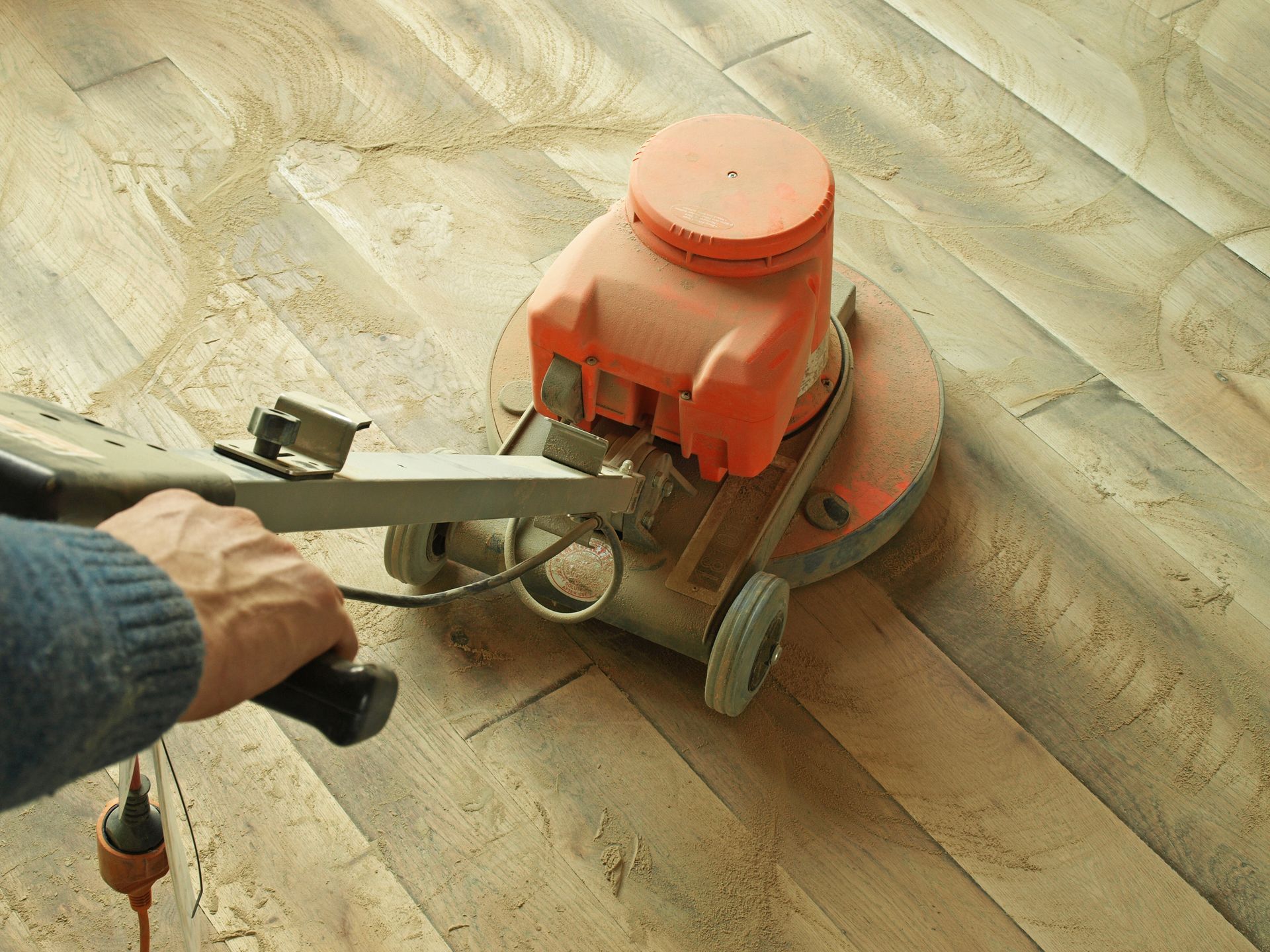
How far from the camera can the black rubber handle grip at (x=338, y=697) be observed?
20.5 inches

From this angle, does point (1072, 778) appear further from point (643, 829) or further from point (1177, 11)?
point (1177, 11)

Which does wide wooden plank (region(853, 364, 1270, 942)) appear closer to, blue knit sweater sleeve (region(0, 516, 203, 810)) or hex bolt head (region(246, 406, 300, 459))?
hex bolt head (region(246, 406, 300, 459))

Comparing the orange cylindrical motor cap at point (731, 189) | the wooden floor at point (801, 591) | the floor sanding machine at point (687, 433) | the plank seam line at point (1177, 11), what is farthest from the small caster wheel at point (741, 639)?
the plank seam line at point (1177, 11)

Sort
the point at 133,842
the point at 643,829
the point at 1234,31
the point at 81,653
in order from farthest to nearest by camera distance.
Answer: the point at 1234,31, the point at 643,829, the point at 133,842, the point at 81,653

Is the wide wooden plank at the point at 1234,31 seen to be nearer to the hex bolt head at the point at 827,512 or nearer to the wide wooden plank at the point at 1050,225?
the wide wooden plank at the point at 1050,225

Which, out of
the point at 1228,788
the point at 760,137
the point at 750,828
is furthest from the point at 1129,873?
the point at 760,137

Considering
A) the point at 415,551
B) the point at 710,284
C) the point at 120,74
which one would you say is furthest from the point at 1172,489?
the point at 120,74

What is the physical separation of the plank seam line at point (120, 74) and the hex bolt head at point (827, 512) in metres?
1.41

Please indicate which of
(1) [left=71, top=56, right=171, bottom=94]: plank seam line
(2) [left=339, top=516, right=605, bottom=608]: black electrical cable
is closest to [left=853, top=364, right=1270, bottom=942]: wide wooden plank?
(2) [left=339, top=516, right=605, bottom=608]: black electrical cable

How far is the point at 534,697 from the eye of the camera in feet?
4.33

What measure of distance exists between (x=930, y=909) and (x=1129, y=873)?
0.23 meters

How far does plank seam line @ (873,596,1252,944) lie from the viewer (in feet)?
3.94

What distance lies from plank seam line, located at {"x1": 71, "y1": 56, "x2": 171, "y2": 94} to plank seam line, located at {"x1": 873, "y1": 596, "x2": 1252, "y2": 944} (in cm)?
150

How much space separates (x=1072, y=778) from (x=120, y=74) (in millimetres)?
Result: 1872
